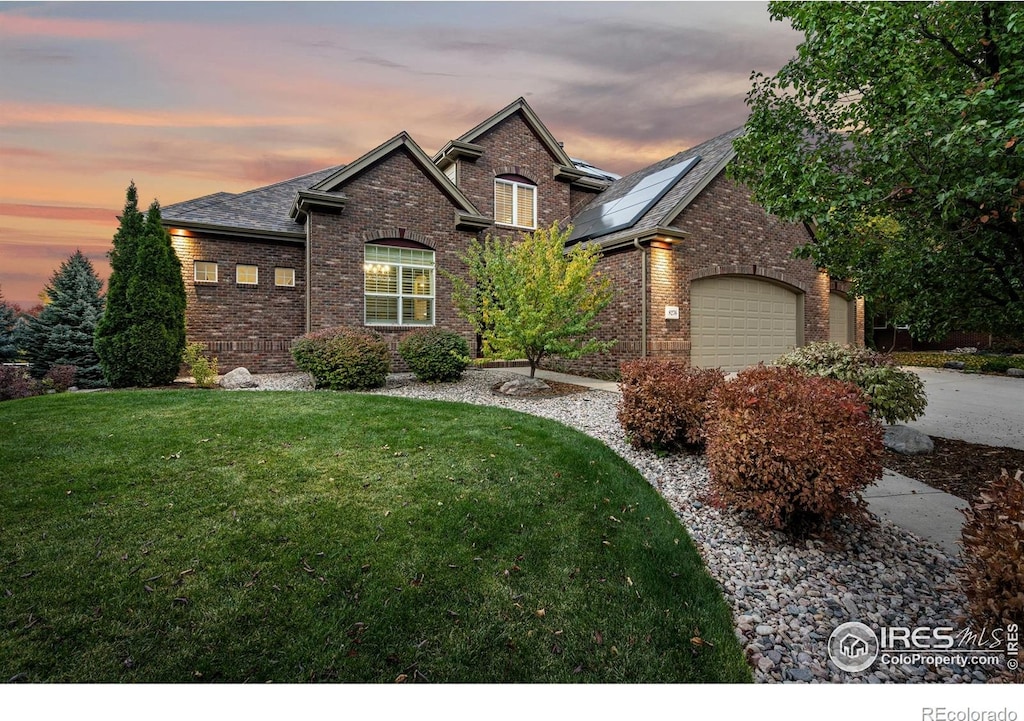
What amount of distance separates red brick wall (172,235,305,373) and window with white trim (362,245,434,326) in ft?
6.60

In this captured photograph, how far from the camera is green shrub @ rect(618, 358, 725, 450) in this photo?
5.28 metres

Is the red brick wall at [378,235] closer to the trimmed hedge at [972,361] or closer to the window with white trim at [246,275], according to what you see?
the window with white trim at [246,275]

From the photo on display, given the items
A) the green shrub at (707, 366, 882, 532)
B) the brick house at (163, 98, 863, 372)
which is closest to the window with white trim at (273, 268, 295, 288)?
the brick house at (163, 98, 863, 372)

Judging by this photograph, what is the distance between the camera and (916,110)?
11.4ft

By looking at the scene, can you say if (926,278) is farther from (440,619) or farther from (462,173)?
(462,173)

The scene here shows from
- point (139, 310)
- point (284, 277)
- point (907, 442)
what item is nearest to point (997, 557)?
point (907, 442)

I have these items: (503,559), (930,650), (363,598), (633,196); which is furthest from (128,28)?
(633,196)

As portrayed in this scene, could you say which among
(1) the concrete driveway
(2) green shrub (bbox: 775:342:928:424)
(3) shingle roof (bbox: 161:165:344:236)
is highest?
(3) shingle roof (bbox: 161:165:344:236)

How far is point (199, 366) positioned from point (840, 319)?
19333 millimetres

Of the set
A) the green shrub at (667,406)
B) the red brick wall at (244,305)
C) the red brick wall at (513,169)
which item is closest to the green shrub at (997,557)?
the green shrub at (667,406)

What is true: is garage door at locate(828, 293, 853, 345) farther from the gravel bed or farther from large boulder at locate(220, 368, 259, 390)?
large boulder at locate(220, 368, 259, 390)

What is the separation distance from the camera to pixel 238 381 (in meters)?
9.48

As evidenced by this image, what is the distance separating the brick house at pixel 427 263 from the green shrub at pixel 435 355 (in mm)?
2406

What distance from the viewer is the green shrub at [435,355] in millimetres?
9703
